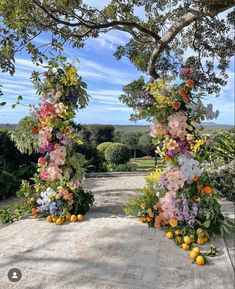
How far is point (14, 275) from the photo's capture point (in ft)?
9.08

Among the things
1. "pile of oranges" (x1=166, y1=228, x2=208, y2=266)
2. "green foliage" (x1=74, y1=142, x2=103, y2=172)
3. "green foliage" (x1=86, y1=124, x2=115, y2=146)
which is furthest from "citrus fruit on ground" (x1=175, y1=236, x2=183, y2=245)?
"green foliage" (x1=86, y1=124, x2=115, y2=146)

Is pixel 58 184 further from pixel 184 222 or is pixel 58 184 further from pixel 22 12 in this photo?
pixel 22 12

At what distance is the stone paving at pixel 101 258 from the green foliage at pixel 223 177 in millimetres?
2158

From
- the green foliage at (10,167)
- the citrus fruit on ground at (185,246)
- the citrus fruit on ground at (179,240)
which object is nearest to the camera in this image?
the citrus fruit on ground at (185,246)

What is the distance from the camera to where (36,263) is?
3.00 meters

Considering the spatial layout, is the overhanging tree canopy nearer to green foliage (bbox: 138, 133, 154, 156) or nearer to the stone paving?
the stone paving

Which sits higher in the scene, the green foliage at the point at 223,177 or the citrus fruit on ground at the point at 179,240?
the green foliage at the point at 223,177

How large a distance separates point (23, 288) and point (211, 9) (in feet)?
15.6

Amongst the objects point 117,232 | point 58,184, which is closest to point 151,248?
point 117,232

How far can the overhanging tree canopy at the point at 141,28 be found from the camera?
16.1ft

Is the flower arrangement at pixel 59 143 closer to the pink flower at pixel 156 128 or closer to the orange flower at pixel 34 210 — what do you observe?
the orange flower at pixel 34 210

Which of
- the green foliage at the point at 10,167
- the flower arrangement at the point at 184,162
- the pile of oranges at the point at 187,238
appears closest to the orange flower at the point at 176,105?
the flower arrangement at the point at 184,162

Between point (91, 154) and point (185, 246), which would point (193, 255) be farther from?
point (91, 154)

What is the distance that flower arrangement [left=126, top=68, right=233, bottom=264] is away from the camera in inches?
143
